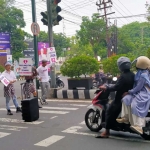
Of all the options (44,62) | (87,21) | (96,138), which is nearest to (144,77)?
(96,138)

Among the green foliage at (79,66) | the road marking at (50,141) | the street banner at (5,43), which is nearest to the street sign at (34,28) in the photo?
the green foliage at (79,66)

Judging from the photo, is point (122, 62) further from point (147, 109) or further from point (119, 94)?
point (147, 109)

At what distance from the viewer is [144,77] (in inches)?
229

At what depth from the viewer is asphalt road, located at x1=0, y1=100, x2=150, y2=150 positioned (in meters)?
5.73

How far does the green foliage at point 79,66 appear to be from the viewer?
13.1m

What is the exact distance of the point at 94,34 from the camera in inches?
1933

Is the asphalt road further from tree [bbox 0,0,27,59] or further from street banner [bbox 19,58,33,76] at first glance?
tree [bbox 0,0,27,59]

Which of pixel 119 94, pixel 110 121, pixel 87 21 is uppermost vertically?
pixel 87 21

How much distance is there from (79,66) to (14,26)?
40622 millimetres

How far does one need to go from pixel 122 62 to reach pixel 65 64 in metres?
7.53

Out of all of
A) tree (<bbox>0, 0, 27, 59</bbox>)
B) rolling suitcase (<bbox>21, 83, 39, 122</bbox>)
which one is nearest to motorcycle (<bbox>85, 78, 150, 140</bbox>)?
rolling suitcase (<bbox>21, 83, 39, 122</bbox>)

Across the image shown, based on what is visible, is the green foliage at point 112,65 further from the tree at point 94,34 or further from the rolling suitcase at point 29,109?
→ the tree at point 94,34

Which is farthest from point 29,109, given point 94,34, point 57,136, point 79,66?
point 94,34

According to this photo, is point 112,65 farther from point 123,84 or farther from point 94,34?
point 94,34
